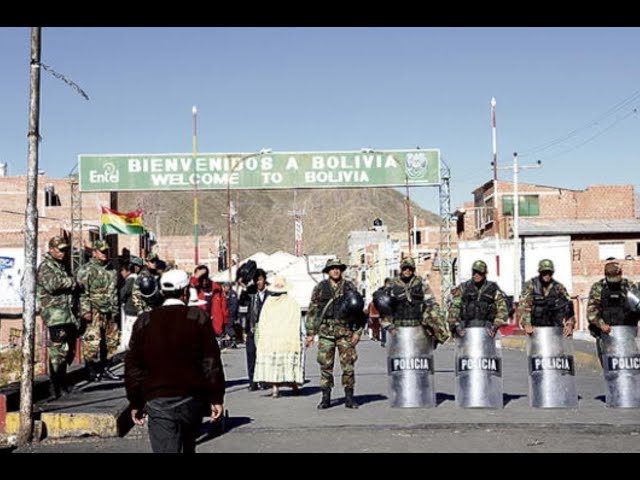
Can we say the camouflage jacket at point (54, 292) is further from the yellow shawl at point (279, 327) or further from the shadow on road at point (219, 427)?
the yellow shawl at point (279, 327)

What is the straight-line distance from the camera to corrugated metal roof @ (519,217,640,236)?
61844mm

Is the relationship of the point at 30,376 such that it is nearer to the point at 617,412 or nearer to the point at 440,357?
the point at 617,412

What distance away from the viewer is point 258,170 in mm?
37812

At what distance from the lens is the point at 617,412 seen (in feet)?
38.1

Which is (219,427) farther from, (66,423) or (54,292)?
(54,292)

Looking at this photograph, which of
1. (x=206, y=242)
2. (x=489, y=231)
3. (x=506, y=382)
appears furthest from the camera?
(x=206, y=242)

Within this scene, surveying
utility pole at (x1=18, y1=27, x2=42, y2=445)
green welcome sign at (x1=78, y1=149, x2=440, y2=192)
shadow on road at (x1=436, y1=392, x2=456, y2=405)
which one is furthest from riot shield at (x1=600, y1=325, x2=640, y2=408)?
green welcome sign at (x1=78, y1=149, x2=440, y2=192)

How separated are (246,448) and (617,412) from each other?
175 inches

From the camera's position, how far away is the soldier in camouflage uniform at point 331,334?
12.5m

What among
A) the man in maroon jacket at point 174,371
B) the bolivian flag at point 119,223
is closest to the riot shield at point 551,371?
the man in maroon jacket at point 174,371

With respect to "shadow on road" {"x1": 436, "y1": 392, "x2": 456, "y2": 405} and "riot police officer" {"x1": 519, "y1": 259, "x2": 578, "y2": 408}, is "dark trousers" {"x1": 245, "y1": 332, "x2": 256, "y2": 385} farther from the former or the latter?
"riot police officer" {"x1": 519, "y1": 259, "x2": 578, "y2": 408}

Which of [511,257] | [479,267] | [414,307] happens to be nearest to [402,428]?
[414,307]

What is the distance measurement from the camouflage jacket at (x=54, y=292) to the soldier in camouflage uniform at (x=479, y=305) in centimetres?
445
